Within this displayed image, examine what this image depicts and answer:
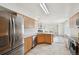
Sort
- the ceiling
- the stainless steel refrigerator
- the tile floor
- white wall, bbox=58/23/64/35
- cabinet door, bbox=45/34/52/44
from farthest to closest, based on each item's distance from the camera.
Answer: white wall, bbox=58/23/64/35 < cabinet door, bbox=45/34/52/44 < the tile floor < the ceiling < the stainless steel refrigerator

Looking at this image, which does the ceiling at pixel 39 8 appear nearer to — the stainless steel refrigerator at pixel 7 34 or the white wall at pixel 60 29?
the stainless steel refrigerator at pixel 7 34

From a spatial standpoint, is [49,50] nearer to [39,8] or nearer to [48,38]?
[48,38]

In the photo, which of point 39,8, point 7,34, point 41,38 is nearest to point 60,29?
point 41,38

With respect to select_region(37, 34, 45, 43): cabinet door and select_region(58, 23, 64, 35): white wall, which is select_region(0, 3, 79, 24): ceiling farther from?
select_region(58, 23, 64, 35): white wall

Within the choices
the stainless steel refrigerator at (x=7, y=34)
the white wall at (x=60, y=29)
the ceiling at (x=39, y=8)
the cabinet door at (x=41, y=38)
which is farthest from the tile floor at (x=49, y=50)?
the white wall at (x=60, y=29)

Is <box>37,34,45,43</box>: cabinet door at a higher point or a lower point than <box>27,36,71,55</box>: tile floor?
higher

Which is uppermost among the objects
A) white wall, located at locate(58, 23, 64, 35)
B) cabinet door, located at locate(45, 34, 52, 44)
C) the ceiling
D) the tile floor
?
the ceiling

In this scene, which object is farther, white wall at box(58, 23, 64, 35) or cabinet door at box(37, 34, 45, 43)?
white wall at box(58, 23, 64, 35)

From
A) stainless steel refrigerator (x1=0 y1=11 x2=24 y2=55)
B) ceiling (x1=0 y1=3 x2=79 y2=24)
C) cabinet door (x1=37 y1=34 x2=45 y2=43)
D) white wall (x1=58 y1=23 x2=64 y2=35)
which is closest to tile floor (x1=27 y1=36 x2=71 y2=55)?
cabinet door (x1=37 y1=34 x2=45 y2=43)

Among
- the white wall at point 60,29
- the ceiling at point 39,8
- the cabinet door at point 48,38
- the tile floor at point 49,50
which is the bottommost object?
the tile floor at point 49,50

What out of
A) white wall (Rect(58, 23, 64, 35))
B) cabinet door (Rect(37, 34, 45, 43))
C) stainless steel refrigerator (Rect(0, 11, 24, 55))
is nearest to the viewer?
stainless steel refrigerator (Rect(0, 11, 24, 55))
